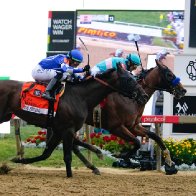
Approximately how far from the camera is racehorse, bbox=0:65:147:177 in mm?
11344

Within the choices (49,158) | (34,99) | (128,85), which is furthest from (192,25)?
(34,99)

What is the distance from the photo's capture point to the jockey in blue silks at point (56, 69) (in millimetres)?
11312

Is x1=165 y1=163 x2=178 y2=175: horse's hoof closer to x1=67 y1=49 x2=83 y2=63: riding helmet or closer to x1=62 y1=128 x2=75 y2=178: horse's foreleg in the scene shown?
x1=62 y1=128 x2=75 y2=178: horse's foreleg

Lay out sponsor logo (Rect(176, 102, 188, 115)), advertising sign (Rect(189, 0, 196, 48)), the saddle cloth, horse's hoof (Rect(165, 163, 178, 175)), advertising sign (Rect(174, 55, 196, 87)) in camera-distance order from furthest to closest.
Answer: advertising sign (Rect(189, 0, 196, 48)), advertising sign (Rect(174, 55, 196, 87)), sponsor logo (Rect(176, 102, 188, 115)), horse's hoof (Rect(165, 163, 178, 175)), the saddle cloth

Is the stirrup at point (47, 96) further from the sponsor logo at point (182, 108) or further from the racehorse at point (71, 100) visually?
the sponsor logo at point (182, 108)

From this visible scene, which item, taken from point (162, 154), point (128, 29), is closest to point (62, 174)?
point (162, 154)

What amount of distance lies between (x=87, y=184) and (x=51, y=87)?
180 centimetres

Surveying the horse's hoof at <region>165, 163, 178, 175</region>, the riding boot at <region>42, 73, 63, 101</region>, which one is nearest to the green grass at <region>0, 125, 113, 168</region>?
the horse's hoof at <region>165, 163, 178, 175</region>

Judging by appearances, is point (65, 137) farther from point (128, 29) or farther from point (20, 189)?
point (128, 29)

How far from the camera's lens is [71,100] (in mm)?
11398

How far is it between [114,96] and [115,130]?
22.6 inches

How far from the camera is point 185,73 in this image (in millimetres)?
16469

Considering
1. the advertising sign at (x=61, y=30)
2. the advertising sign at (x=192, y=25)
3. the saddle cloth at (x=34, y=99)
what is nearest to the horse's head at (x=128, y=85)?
the saddle cloth at (x=34, y=99)

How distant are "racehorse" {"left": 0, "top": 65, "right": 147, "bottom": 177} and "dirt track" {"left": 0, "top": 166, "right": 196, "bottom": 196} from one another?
492 mm
